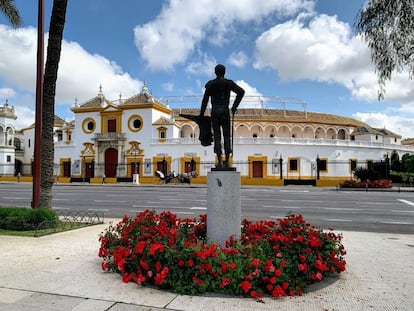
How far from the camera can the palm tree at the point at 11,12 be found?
1365 centimetres

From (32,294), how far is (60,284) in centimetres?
43

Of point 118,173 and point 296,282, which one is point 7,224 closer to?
point 296,282

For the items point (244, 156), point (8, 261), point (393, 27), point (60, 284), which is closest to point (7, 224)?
point (8, 261)

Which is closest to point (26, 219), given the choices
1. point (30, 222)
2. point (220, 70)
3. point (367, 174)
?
point (30, 222)

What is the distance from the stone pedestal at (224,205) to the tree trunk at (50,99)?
19.5 feet

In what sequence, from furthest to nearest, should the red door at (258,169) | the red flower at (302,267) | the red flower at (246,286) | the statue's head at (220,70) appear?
the red door at (258,169), the statue's head at (220,70), the red flower at (302,267), the red flower at (246,286)

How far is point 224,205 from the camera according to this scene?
5906mm

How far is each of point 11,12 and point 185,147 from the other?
29056 mm

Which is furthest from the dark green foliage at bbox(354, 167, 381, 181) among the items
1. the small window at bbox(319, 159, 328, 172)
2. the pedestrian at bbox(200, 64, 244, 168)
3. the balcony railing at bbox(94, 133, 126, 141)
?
the pedestrian at bbox(200, 64, 244, 168)

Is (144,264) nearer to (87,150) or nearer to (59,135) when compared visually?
(87,150)

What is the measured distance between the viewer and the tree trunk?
974 cm

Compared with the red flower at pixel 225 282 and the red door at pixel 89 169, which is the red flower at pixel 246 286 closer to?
the red flower at pixel 225 282

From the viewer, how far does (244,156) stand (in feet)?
136

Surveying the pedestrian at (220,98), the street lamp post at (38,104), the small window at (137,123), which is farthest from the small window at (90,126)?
the pedestrian at (220,98)
